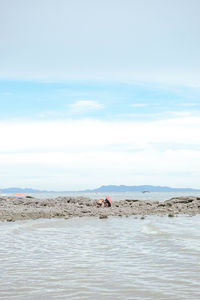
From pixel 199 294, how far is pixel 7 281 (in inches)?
182

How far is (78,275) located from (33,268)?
154 centimetres

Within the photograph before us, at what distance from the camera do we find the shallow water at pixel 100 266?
8.09 meters

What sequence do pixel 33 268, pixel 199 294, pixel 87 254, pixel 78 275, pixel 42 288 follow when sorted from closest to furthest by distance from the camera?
pixel 199 294 → pixel 42 288 → pixel 78 275 → pixel 33 268 → pixel 87 254

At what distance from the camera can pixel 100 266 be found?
10.5 metres

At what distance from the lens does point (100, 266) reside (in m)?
10.5

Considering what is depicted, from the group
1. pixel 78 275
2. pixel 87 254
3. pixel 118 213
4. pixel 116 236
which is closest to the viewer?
pixel 78 275

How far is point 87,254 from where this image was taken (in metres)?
12.4

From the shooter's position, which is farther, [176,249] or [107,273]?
[176,249]

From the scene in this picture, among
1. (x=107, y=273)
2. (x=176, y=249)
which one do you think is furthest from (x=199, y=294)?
(x=176, y=249)

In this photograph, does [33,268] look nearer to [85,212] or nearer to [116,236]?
[116,236]

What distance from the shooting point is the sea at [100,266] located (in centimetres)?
807

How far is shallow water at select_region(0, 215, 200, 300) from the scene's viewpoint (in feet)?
26.6

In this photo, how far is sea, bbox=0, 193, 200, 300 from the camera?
8070 mm

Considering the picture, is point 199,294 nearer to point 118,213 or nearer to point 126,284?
point 126,284
